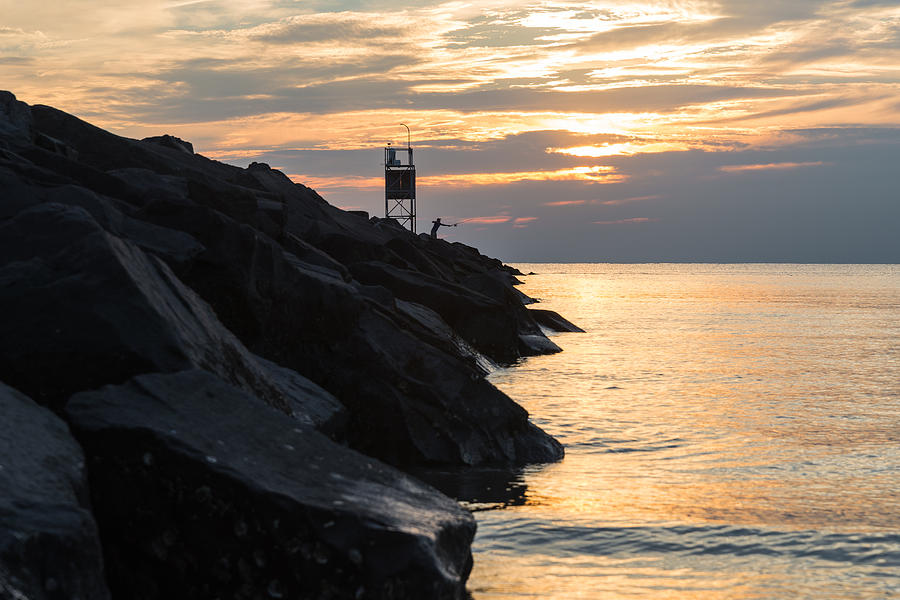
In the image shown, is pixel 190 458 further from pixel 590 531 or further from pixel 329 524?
pixel 590 531

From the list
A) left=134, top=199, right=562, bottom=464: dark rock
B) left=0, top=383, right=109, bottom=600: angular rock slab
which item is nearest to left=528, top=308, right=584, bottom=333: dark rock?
left=134, top=199, right=562, bottom=464: dark rock

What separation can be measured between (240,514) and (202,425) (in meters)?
0.74

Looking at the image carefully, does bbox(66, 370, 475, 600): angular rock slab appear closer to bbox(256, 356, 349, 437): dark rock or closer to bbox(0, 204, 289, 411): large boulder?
bbox(0, 204, 289, 411): large boulder

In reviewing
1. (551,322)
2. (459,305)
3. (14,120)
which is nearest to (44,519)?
(14,120)

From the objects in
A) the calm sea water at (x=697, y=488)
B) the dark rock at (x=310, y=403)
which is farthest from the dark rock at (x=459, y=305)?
the dark rock at (x=310, y=403)

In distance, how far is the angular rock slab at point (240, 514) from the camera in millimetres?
4809

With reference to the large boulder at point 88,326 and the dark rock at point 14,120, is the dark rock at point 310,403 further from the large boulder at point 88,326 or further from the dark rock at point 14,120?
the dark rock at point 14,120

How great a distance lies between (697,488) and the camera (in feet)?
32.4

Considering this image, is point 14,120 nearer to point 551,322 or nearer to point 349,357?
point 349,357

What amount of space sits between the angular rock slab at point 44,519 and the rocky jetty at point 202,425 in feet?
0.04

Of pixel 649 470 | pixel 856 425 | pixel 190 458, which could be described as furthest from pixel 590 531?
pixel 856 425

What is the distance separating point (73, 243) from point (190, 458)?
280 cm

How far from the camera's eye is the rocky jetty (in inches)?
189

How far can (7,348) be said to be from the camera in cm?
623
